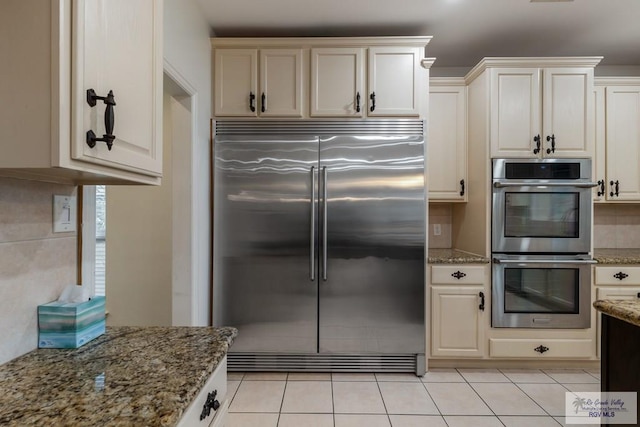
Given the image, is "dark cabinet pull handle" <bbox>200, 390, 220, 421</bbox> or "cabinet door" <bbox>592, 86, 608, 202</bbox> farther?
"cabinet door" <bbox>592, 86, 608, 202</bbox>

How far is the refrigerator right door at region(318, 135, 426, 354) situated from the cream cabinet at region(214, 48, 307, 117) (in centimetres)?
46

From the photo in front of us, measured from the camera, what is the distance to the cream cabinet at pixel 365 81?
101 inches

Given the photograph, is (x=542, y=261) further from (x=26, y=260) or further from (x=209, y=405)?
(x=26, y=260)

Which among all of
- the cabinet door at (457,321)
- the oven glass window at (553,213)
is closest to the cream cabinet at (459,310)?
the cabinet door at (457,321)

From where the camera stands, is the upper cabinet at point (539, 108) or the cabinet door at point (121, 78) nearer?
the cabinet door at point (121, 78)

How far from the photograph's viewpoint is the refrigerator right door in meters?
2.53

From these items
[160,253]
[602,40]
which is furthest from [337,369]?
[602,40]

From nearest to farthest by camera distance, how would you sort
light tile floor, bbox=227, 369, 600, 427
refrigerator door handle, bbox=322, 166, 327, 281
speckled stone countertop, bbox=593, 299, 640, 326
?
speckled stone countertop, bbox=593, 299, 640, 326 < light tile floor, bbox=227, 369, 600, 427 < refrigerator door handle, bbox=322, 166, 327, 281

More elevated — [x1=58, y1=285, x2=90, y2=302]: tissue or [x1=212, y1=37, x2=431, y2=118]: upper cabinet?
[x1=212, y1=37, x2=431, y2=118]: upper cabinet

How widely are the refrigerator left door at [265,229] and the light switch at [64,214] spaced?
4.63ft

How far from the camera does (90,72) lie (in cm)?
73

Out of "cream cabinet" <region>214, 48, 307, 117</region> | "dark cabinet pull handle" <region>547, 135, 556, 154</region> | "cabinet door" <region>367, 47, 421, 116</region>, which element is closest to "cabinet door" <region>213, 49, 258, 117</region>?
"cream cabinet" <region>214, 48, 307, 117</region>

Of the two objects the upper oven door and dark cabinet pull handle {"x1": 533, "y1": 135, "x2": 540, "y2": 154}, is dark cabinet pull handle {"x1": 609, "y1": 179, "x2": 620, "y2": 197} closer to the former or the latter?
the upper oven door

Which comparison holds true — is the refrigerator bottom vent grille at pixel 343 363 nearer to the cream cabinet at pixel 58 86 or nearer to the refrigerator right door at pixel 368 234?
the refrigerator right door at pixel 368 234
